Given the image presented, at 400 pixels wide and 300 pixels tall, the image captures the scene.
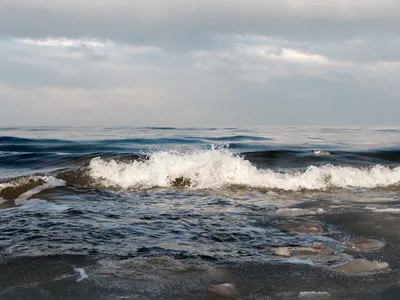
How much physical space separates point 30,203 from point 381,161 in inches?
513

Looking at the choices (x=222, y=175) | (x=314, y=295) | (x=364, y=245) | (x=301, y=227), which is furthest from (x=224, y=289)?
(x=222, y=175)

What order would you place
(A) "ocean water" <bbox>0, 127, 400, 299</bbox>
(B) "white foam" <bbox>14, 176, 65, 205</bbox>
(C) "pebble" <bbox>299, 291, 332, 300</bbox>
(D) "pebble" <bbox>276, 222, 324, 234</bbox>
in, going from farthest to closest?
1. (B) "white foam" <bbox>14, 176, 65, 205</bbox>
2. (D) "pebble" <bbox>276, 222, 324, 234</bbox>
3. (A) "ocean water" <bbox>0, 127, 400, 299</bbox>
4. (C) "pebble" <bbox>299, 291, 332, 300</bbox>

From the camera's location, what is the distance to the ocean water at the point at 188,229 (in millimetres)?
4074

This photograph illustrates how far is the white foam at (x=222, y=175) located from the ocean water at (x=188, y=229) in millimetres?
32

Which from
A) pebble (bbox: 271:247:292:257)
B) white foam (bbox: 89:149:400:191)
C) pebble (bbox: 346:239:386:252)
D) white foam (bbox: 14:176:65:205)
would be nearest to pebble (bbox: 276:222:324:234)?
pebble (bbox: 346:239:386:252)

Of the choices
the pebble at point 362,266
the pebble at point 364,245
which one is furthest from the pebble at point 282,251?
the pebble at point 364,245

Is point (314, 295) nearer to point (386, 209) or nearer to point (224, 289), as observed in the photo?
point (224, 289)

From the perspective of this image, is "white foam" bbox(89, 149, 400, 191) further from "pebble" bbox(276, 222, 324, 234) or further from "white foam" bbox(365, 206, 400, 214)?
"pebble" bbox(276, 222, 324, 234)

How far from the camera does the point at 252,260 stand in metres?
4.84

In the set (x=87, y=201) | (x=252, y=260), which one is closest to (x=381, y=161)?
(x=87, y=201)

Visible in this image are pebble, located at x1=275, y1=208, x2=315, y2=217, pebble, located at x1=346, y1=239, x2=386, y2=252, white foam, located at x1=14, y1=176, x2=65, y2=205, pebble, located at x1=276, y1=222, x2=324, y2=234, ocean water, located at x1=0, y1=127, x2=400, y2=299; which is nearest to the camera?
ocean water, located at x1=0, y1=127, x2=400, y2=299

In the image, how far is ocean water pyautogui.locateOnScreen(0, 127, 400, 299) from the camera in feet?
13.4

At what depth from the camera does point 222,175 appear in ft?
39.2

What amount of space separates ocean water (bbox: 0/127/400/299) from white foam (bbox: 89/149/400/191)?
32 millimetres
